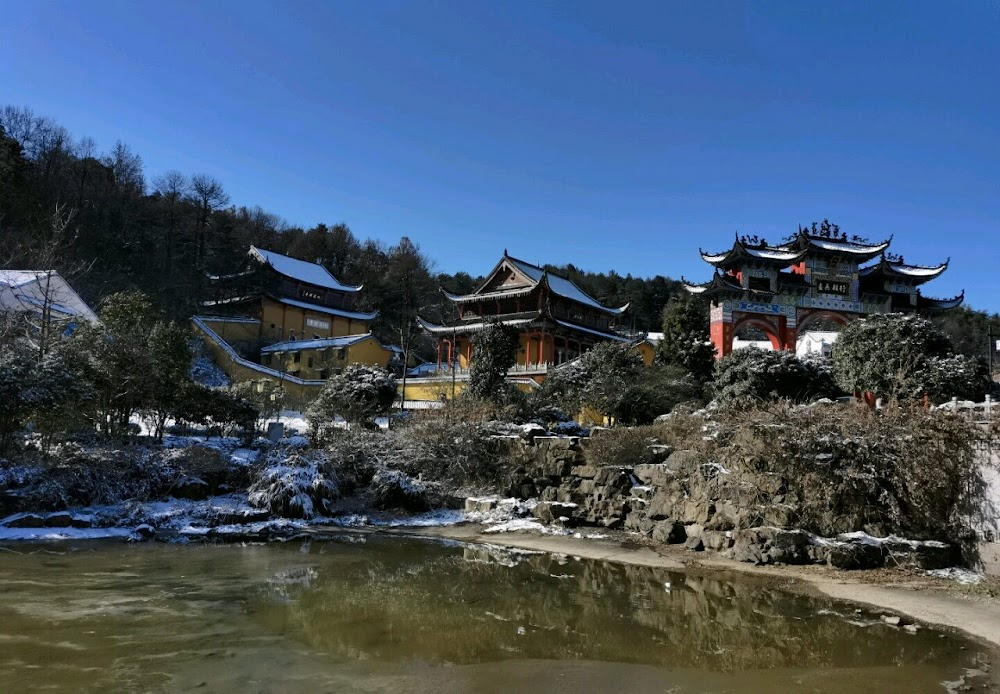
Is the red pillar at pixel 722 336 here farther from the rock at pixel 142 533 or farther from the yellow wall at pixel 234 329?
the yellow wall at pixel 234 329

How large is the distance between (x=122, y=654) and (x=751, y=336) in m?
64.2

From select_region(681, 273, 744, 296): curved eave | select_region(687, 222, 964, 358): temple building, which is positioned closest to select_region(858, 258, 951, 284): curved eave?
select_region(687, 222, 964, 358): temple building

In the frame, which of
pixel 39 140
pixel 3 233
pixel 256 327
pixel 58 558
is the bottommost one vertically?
pixel 58 558

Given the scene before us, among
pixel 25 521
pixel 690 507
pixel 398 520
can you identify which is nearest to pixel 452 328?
pixel 398 520

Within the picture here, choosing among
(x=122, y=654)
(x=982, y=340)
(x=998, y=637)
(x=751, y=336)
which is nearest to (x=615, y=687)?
(x=122, y=654)

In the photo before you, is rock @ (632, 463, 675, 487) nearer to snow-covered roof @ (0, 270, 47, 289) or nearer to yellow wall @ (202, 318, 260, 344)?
snow-covered roof @ (0, 270, 47, 289)

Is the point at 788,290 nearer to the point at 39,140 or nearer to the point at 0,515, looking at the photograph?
the point at 0,515

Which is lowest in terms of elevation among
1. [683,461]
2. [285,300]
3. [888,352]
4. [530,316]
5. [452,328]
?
[683,461]

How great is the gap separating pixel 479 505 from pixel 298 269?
3231 cm

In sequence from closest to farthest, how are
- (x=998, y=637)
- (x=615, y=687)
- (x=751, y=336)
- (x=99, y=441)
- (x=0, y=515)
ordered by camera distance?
(x=615, y=687) < (x=998, y=637) < (x=0, y=515) < (x=99, y=441) < (x=751, y=336)

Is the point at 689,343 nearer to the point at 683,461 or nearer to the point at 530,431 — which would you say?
the point at 530,431

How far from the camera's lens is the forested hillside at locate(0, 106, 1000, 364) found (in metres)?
33.4

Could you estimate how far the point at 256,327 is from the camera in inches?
1532

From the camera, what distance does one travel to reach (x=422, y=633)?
665cm
